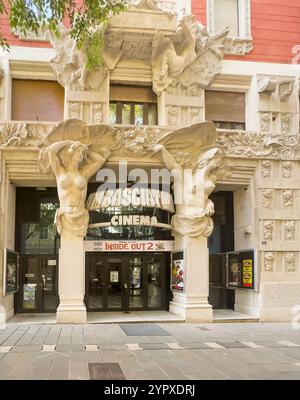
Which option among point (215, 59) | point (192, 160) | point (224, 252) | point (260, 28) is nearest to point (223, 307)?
point (224, 252)

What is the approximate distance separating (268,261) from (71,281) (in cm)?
649

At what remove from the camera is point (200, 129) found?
55.4 ft

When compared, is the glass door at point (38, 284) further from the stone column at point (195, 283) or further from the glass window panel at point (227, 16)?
the glass window panel at point (227, 16)

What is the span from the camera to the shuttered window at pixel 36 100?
17547mm

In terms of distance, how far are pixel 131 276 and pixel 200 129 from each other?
579 cm

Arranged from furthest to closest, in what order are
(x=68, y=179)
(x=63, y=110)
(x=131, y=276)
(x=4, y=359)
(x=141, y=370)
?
(x=131, y=276) → (x=63, y=110) → (x=68, y=179) → (x=4, y=359) → (x=141, y=370)

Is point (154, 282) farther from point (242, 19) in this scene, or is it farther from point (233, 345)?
point (242, 19)

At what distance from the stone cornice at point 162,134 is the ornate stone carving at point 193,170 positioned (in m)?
0.52


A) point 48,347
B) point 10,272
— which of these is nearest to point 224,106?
point 10,272

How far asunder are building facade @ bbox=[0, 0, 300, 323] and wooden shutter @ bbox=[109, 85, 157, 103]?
0.04 m

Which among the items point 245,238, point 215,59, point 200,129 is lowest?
point 245,238

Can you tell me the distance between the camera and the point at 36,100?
17.7 metres

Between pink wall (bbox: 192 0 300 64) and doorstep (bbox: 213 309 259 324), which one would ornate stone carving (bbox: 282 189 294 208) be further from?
pink wall (bbox: 192 0 300 64)

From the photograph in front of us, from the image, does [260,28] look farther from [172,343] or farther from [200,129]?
[172,343]
